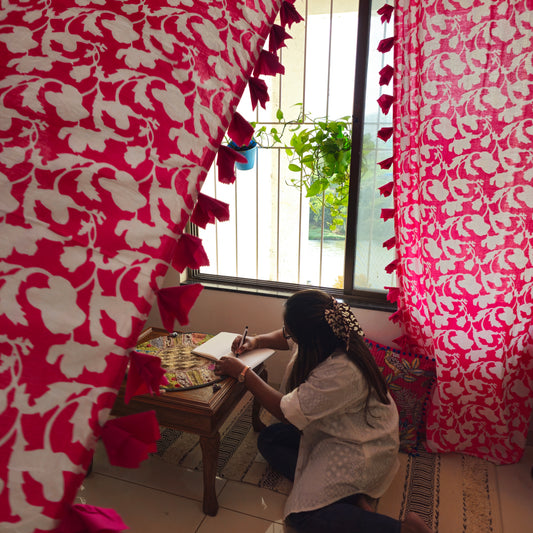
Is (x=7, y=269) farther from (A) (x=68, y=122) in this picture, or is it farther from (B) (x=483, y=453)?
(B) (x=483, y=453)

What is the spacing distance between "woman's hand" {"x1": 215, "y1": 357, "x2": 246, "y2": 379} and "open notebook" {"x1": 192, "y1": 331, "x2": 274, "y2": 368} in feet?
0.22

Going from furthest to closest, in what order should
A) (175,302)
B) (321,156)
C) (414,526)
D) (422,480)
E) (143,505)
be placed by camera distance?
(321,156) → (422,480) → (143,505) → (414,526) → (175,302)

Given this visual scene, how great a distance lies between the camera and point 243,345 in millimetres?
1859

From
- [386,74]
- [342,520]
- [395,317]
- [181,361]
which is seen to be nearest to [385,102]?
[386,74]

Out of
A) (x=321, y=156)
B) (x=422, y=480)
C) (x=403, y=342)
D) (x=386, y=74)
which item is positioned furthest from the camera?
(x=321, y=156)

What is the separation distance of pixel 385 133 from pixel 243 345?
1230mm

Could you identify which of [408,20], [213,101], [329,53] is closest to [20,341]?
[213,101]

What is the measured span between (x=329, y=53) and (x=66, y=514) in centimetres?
244

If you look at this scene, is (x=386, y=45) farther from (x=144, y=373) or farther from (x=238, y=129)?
(x=144, y=373)

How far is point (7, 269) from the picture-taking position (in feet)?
0.96

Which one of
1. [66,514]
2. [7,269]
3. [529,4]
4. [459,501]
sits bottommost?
[459,501]

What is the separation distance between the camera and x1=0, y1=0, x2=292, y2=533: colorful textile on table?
0.88ft

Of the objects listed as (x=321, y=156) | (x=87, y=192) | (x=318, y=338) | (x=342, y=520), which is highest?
(x=321, y=156)

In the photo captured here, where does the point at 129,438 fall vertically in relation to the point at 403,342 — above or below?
above
